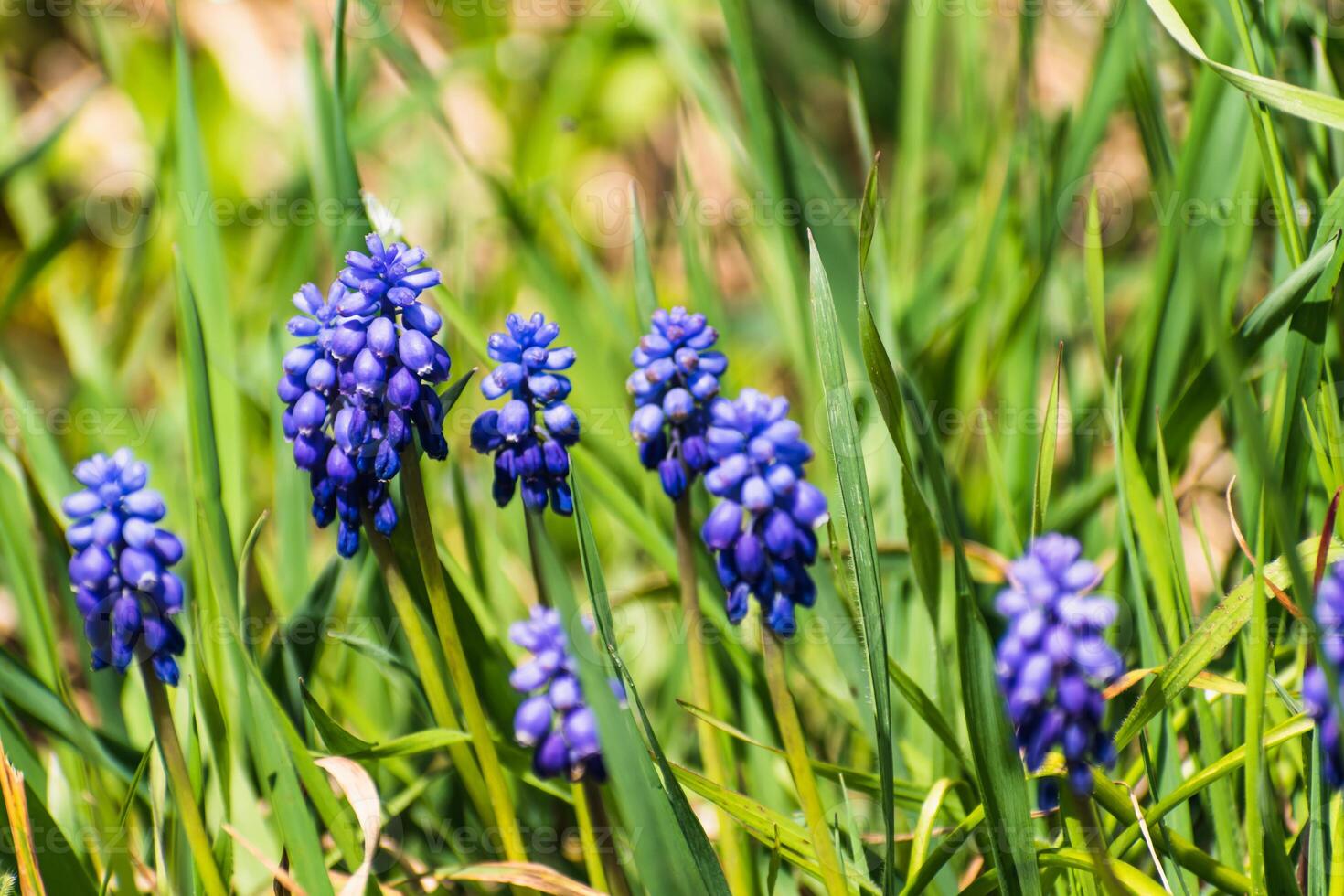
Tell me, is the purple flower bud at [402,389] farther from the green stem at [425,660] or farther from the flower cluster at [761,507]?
the flower cluster at [761,507]

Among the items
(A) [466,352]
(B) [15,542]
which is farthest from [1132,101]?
(B) [15,542]

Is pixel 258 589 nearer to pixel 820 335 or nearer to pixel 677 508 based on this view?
pixel 677 508

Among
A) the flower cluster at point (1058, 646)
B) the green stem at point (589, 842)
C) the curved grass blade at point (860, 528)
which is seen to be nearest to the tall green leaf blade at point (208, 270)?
the green stem at point (589, 842)

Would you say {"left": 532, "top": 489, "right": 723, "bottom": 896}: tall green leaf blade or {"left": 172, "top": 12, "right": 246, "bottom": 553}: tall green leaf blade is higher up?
{"left": 172, "top": 12, "right": 246, "bottom": 553}: tall green leaf blade

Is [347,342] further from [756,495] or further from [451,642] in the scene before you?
[756,495]

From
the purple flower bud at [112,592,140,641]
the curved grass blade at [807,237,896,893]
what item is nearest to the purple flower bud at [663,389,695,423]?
the curved grass blade at [807,237,896,893]

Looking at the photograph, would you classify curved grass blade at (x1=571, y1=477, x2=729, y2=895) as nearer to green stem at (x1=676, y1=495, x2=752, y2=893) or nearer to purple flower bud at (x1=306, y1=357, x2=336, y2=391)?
green stem at (x1=676, y1=495, x2=752, y2=893)

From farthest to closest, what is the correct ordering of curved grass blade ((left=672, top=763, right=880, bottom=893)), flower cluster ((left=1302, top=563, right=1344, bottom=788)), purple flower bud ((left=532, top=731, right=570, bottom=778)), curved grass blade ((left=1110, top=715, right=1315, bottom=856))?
purple flower bud ((left=532, top=731, right=570, bottom=778)) → curved grass blade ((left=672, top=763, right=880, bottom=893)) → curved grass blade ((left=1110, top=715, right=1315, bottom=856)) → flower cluster ((left=1302, top=563, right=1344, bottom=788))
